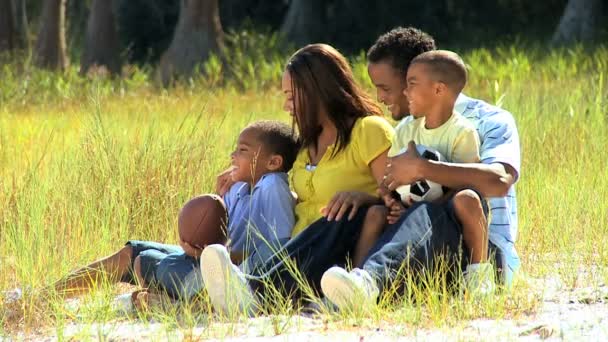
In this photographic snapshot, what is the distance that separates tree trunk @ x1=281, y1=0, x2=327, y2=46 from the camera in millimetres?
24828

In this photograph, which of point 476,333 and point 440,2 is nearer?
point 476,333

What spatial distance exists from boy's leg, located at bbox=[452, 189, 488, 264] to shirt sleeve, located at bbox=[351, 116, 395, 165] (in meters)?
0.49

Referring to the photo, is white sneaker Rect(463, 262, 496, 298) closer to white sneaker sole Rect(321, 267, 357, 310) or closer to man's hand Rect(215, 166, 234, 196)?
white sneaker sole Rect(321, 267, 357, 310)

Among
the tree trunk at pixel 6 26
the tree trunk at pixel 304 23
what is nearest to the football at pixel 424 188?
the tree trunk at pixel 6 26

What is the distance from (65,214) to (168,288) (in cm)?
133

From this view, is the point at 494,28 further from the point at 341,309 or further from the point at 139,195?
the point at 341,309

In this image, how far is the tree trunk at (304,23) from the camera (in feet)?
81.5

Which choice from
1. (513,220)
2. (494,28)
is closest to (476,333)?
(513,220)

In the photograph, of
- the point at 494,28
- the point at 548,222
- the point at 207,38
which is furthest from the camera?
the point at 494,28

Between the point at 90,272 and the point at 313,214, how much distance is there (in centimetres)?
90

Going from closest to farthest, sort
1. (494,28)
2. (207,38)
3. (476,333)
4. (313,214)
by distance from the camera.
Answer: (476,333) < (313,214) < (207,38) < (494,28)

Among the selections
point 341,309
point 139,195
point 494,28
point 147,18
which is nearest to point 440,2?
point 494,28

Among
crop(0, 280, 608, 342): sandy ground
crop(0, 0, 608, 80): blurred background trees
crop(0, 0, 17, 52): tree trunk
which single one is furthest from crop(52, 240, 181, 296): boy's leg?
crop(0, 0, 17, 52): tree trunk

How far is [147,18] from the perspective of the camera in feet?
93.4
